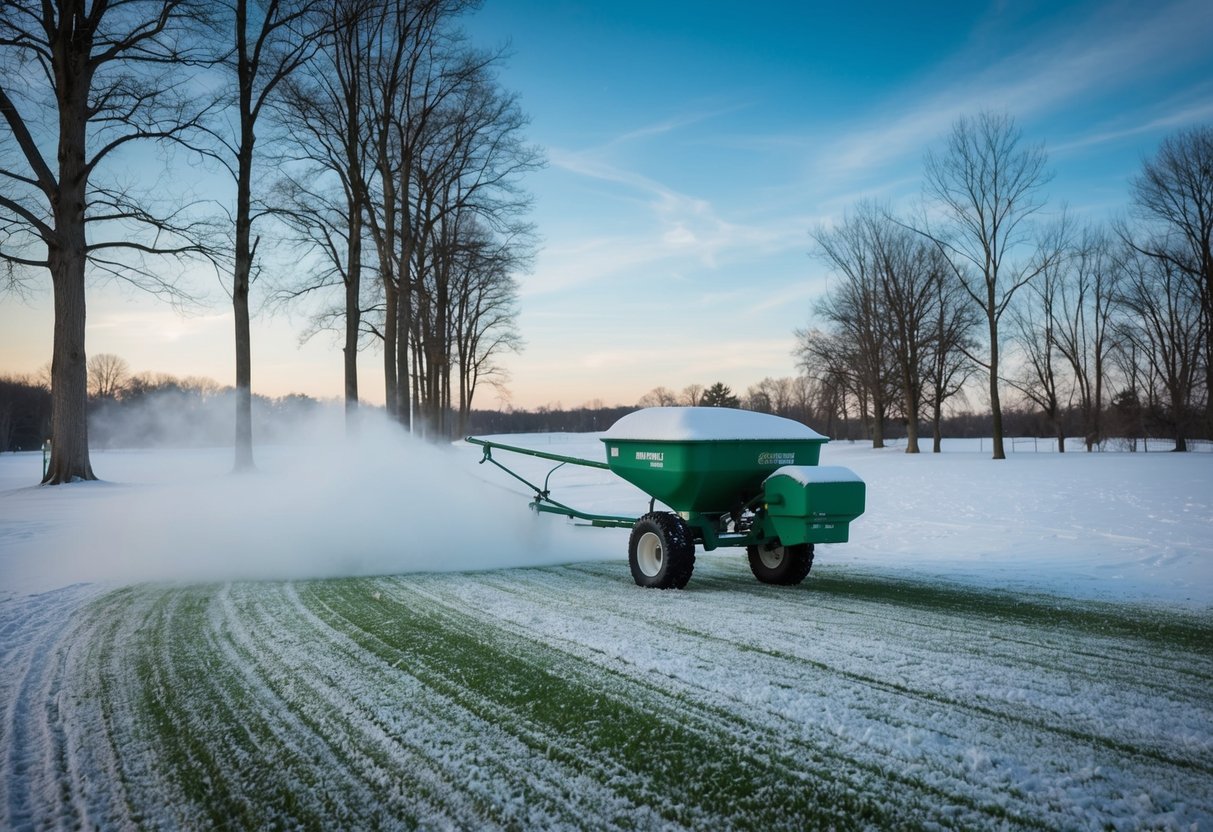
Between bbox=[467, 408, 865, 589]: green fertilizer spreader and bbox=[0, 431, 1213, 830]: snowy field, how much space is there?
15.4 inches

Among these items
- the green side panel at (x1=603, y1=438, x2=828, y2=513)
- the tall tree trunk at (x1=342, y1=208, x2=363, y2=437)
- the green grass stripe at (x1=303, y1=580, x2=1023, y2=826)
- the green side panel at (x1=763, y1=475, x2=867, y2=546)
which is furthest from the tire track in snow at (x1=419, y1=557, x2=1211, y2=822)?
the tall tree trunk at (x1=342, y1=208, x2=363, y2=437)

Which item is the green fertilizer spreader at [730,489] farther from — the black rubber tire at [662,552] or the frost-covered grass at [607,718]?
the frost-covered grass at [607,718]

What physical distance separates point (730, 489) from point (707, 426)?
74 cm

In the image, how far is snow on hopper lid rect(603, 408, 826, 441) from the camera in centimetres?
663

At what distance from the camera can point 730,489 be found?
692 centimetres

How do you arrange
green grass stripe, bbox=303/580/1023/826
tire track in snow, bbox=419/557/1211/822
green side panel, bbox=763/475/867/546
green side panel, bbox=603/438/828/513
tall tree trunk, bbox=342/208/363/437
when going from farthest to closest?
1. tall tree trunk, bbox=342/208/363/437
2. green side panel, bbox=603/438/828/513
3. green side panel, bbox=763/475/867/546
4. tire track in snow, bbox=419/557/1211/822
5. green grass stripe, bbox=303/580/1023/826

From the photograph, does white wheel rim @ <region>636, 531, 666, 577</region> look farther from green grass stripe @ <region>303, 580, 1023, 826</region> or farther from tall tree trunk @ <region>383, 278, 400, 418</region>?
tall tree trunk @ <region>383, 278, 400, 418</region>

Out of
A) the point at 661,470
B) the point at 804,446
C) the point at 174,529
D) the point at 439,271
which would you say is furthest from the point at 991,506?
the point at 439,271

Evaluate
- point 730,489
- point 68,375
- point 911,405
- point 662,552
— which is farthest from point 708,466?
point 911,405

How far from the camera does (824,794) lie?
2.66 metres

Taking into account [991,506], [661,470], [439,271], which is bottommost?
[991,506]

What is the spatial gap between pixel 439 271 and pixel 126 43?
1565 centimetres

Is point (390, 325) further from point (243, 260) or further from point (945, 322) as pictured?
point (945, 322)

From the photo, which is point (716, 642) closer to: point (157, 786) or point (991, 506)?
point (157, 786)
